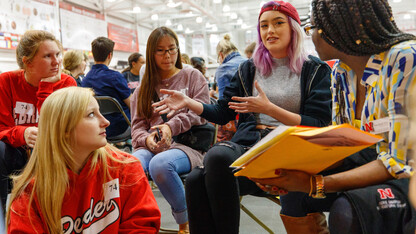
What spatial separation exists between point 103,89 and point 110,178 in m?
1.91

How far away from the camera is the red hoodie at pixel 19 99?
1.93 meters

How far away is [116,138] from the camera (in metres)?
2.98

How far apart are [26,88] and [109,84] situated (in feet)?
3.48

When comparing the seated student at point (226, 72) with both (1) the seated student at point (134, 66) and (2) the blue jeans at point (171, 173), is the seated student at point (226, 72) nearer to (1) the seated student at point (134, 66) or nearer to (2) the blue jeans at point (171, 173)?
(2) the blue jeans at point (171, 173)

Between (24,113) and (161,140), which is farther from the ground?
(24,113)

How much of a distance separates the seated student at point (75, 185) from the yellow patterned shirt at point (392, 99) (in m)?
0.84

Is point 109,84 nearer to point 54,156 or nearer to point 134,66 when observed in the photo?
point 54,156

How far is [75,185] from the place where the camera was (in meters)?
1.27

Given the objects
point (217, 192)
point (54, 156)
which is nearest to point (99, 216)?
point (54, 156)

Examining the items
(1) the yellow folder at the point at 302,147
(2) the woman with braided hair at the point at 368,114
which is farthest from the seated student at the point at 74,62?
(1) the yellow folder at the point at 302,147

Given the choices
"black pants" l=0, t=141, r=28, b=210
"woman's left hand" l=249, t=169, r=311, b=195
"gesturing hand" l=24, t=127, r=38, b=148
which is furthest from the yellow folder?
"black pants" l=0, t=141, r=28, b=210

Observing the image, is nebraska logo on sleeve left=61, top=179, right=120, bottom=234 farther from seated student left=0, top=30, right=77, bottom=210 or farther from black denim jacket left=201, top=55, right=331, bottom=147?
seated student left=0, top=30, right=77, bottom=210

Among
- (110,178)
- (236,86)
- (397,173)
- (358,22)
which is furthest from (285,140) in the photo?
(236,86)

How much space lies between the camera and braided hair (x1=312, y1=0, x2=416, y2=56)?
1077 millimetres
